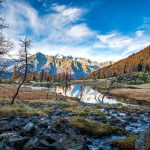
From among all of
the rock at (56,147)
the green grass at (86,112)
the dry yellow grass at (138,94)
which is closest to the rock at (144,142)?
the rock at (56,147)

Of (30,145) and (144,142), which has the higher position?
(144,142)

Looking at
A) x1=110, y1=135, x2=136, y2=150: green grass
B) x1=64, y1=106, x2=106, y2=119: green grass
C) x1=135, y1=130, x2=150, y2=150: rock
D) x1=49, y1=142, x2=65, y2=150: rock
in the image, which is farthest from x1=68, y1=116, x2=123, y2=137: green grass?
x1=64, y1=106, x2=106, y2=119: green grass

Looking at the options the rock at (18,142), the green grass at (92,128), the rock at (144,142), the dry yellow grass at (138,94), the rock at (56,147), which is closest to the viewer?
the rock at (144,142)

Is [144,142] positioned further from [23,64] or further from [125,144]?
[23,64]

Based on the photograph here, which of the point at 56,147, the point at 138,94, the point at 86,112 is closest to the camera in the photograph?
the point at 56,147

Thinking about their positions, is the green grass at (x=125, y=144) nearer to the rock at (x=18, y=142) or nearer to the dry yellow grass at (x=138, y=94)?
the rock at (x=18, y=142)

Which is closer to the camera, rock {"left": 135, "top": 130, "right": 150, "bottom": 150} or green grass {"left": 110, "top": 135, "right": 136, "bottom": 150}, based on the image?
rock {"left": 135, "top": 130, "right": 150, "bottom": 150}

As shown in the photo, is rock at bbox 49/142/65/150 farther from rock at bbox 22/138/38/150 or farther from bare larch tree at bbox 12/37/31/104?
bare larch tree at bbox 12/37/31/104

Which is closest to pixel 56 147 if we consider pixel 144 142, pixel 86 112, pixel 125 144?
pixel 144 142

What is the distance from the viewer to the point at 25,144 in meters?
12.5

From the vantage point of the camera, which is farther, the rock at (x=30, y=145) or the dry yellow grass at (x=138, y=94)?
the dry yellow grass at (x=138, y=94)

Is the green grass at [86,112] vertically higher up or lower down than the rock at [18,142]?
lower down

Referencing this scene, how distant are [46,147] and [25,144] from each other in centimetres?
105

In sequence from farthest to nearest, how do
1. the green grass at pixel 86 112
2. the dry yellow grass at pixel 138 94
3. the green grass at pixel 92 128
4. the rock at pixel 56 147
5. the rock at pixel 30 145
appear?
1. the dry yellow grass at pixel 138 94
2. the green grass at pixel 86 112
3. the green grass at pixel 92 128
4. the rock at pixel 56 147
5. the rock at pixel 30 145
